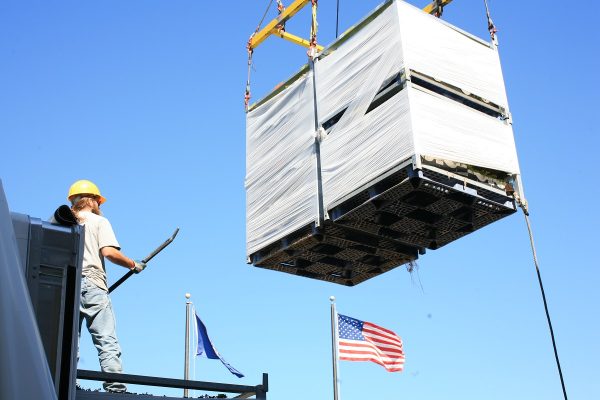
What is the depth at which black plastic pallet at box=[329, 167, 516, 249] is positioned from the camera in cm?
945

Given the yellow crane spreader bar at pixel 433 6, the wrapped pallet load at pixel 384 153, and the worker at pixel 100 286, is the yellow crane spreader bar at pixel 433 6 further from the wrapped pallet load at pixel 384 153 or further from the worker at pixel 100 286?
the worker at pixel 100 286

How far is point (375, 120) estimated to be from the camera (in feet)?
32.6

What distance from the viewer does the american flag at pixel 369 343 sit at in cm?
1708

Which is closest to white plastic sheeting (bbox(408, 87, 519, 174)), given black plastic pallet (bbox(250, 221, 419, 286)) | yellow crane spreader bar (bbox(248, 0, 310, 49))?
black plastic pallet (bbox(250, 221, 419, 286))

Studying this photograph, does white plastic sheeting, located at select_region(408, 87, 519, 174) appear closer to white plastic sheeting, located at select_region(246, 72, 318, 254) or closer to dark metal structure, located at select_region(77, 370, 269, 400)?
white plastic sheeting, located at select_region(246, 72, 318, 254)

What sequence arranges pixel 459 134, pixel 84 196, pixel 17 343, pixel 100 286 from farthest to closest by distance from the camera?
pixel 459 134, pixel 84 196, pixel 100 286, pixel 17 343

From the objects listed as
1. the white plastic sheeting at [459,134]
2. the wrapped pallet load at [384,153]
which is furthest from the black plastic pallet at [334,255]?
the white plastic sheeting at [459,134]

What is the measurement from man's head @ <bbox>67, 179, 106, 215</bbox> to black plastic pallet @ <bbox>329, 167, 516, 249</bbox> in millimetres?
3635

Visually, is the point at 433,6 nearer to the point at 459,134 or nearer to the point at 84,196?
the point at 459,134

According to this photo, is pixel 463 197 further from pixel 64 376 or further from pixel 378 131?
pixel 64 376

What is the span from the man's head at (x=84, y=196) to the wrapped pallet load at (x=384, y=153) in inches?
142

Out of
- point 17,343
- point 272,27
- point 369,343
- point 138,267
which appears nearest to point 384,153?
point 138,267

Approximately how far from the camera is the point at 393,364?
17.0 meters

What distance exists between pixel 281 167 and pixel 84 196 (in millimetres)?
4526
